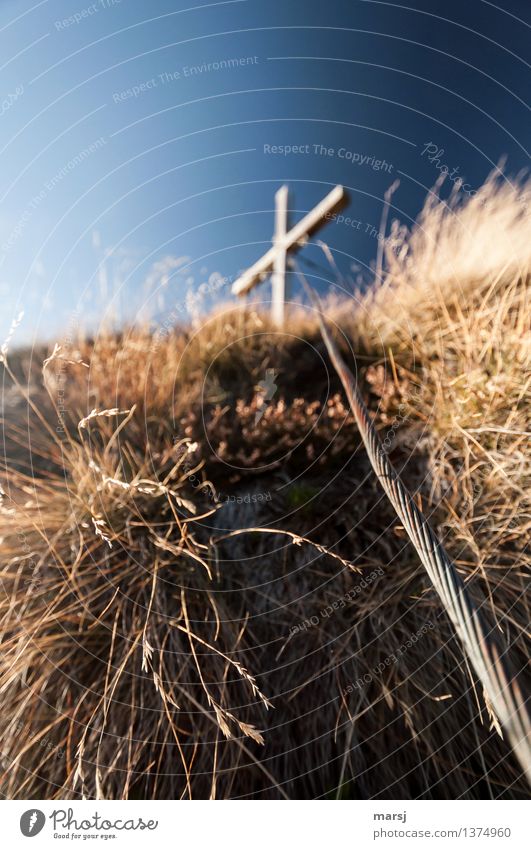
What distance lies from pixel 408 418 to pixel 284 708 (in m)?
0.80

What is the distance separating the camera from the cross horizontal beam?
1.59 meters

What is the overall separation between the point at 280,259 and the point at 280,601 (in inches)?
57.1

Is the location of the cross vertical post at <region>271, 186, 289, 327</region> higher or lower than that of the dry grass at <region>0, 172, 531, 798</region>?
higher

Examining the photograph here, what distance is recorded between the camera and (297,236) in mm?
1940

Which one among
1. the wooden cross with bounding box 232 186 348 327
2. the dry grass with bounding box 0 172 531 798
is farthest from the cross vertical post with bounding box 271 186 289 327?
the dry grass with bounding box 0 172 531 798

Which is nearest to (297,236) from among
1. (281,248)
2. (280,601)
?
(281,248)

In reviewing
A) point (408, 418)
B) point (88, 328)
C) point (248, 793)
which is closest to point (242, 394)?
point (408, 418)

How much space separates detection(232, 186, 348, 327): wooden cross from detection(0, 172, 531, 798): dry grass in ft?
1.98

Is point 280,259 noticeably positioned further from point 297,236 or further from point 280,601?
point 280,601

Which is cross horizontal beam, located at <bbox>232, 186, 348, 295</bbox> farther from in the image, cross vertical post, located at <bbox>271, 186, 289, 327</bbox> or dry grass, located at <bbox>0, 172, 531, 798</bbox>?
dry grass, located at <bbox>0, 172, 531, 798</bbox>

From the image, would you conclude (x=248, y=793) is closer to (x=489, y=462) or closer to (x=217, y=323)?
(x=489, y=462)


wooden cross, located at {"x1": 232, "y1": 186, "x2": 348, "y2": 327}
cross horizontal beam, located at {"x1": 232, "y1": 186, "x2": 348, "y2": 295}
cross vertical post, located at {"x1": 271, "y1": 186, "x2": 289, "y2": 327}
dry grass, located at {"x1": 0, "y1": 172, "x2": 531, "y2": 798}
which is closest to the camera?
dry grass, located at {"x1": 0, "y1": 172, "x2": 531, "y2": 798}

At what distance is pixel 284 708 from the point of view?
104 centimetres

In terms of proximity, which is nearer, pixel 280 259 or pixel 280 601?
pixel 280 601
